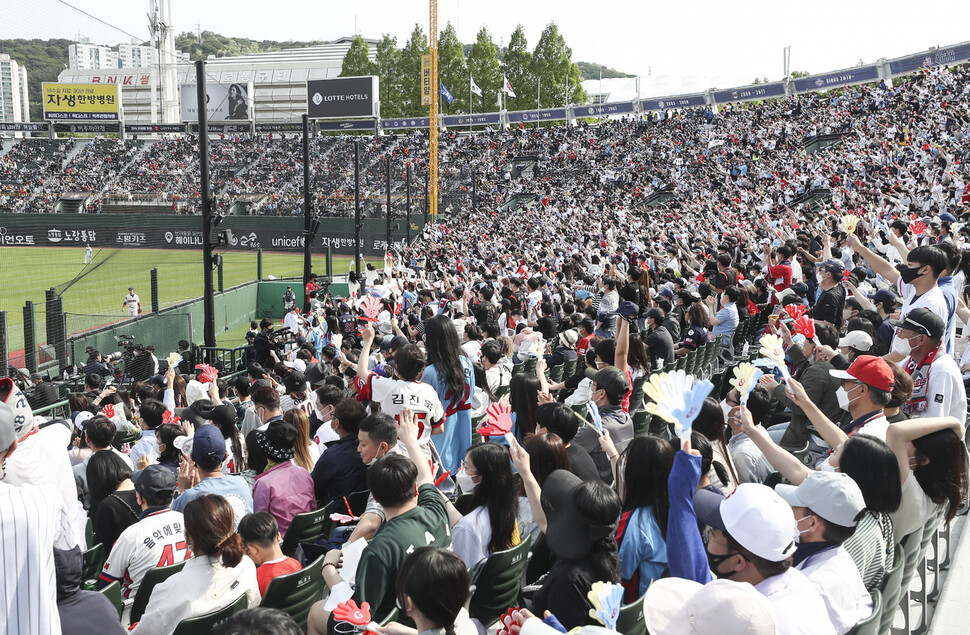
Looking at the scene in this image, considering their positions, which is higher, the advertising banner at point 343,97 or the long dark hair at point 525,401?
the advertising banner at point 343,97

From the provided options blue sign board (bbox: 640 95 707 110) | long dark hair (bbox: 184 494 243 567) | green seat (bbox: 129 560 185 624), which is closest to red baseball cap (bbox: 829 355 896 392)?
long dark hair (bbox: 184 494 243 567)

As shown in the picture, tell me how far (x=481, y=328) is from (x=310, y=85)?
59.8 m

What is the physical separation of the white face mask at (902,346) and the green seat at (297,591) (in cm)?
417

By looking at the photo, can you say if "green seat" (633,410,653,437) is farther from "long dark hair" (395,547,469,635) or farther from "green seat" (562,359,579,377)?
"long dark hair" (395,547,469,635)

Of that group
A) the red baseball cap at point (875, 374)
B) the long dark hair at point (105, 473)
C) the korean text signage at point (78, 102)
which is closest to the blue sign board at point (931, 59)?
the red baseball cap at point (875, 374)

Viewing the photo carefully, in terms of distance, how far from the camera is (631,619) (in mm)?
3414

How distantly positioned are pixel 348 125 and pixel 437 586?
6409 cm

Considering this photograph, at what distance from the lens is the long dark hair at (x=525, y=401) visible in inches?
224

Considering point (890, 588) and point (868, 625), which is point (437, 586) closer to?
point (868, 625)

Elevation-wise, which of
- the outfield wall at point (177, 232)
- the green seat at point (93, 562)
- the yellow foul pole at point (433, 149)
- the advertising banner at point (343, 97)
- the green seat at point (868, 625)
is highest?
the advertising banner at point (343, 97)

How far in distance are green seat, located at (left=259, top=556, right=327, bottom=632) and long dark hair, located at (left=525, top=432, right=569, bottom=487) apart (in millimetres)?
1242

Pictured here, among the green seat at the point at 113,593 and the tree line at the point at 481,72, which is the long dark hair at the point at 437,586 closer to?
the green seat at the point at 113,593

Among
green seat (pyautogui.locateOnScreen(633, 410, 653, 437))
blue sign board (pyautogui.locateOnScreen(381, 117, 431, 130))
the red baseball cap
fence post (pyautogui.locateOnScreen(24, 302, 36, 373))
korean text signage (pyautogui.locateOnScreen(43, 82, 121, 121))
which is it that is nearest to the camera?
the red baseball cap

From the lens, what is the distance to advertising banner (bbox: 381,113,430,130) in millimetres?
60281
